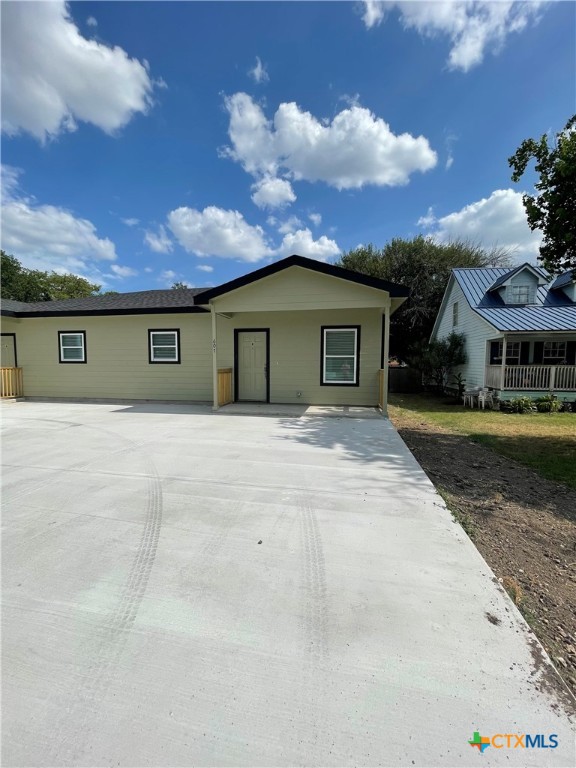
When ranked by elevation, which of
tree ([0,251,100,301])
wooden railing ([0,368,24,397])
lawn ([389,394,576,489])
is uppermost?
tree ([0,251,100,301])

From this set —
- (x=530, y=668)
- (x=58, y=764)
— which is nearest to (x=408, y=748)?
(x=530, y=668)

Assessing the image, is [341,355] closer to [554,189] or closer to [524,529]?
[554,189]

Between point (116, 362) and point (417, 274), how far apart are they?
17998 millimetres

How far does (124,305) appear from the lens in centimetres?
1110

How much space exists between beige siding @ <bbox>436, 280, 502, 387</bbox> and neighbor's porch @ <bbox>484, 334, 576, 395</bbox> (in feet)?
1.17

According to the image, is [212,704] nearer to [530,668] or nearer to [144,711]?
[144,711]

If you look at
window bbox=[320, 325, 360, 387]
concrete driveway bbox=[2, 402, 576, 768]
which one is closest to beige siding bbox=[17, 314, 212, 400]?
window bbox=[320, 325, 360, 387]

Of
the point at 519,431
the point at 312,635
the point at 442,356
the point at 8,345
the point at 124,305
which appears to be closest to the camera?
the point at 312,635

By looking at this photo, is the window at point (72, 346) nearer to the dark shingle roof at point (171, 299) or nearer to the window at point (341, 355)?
the dark shingle roof at point (171, 299)

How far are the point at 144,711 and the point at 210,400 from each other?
31.0 ft

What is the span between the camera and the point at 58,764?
125 centimetres

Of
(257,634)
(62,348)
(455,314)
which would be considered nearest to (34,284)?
(62,348)

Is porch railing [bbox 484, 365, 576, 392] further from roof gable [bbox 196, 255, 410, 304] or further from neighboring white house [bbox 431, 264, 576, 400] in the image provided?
roof gable [bbox 196, 255, 410, 304]

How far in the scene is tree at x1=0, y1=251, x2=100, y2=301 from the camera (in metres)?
36.2
